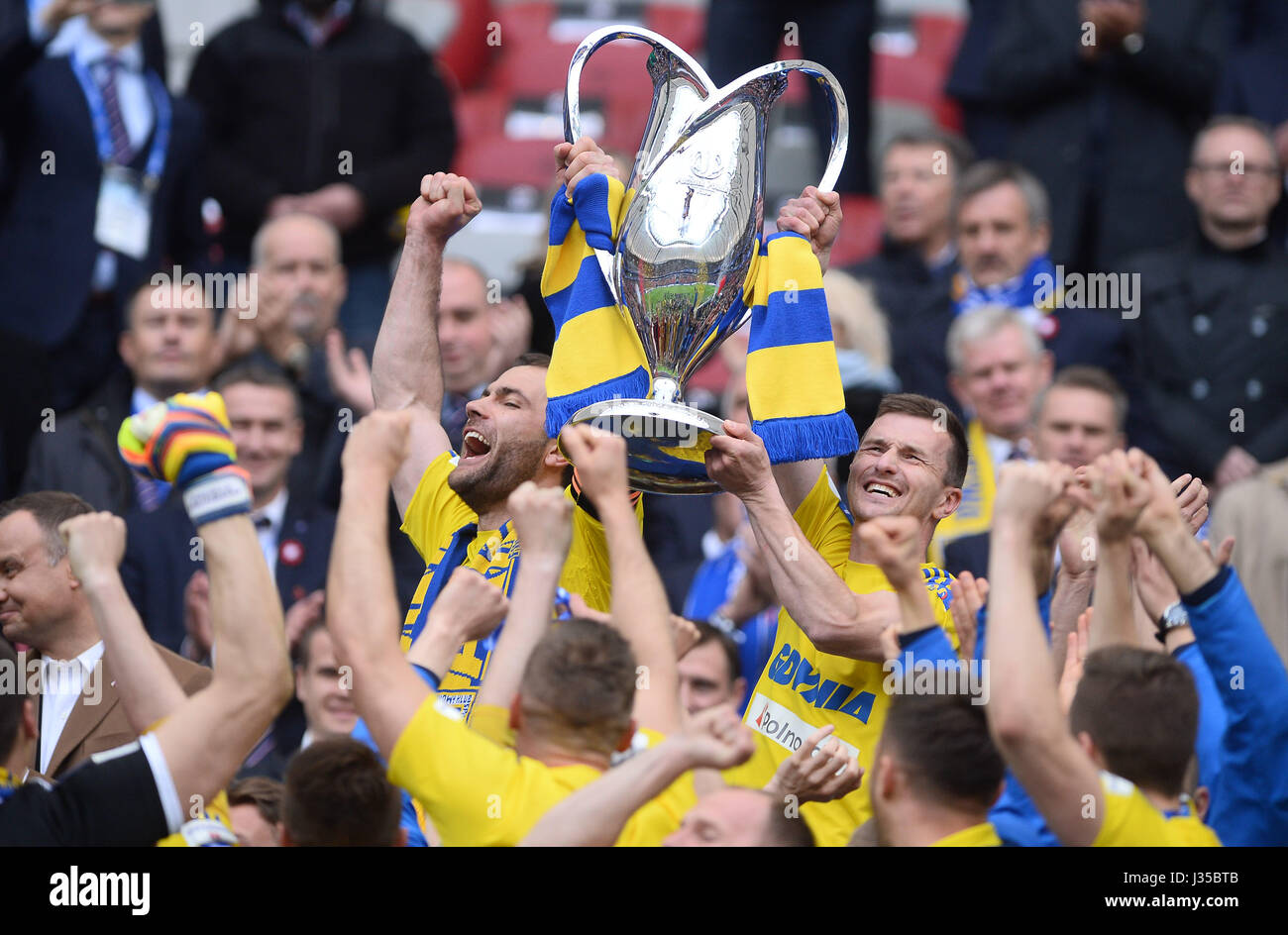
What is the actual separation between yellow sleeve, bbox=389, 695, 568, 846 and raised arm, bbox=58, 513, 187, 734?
53cm

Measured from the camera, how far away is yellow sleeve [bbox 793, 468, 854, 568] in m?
4.47

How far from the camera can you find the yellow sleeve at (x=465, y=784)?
10.7 feet

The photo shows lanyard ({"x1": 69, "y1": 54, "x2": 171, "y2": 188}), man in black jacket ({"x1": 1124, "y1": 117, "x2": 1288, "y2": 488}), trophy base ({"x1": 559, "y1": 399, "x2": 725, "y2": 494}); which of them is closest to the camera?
trophy base ({"x1": 559, "y1": 399, "x2": 725, "y2": 494})

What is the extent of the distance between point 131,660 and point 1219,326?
4440mm

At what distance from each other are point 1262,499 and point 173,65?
6.67 m

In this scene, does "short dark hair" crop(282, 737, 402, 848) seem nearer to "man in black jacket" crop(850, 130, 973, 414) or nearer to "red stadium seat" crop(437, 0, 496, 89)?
"man in black jacket" crop(850, 130, 973, 414)

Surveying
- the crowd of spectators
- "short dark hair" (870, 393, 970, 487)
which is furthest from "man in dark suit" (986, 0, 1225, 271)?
"short dark hair" (870, 393, 970, 487)

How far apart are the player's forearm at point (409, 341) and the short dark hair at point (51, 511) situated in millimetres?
798

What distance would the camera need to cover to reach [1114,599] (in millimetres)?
3600

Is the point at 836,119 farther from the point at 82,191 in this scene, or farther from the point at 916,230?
the point at 82,191

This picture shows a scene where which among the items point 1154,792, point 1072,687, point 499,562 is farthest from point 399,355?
point 1154,792
